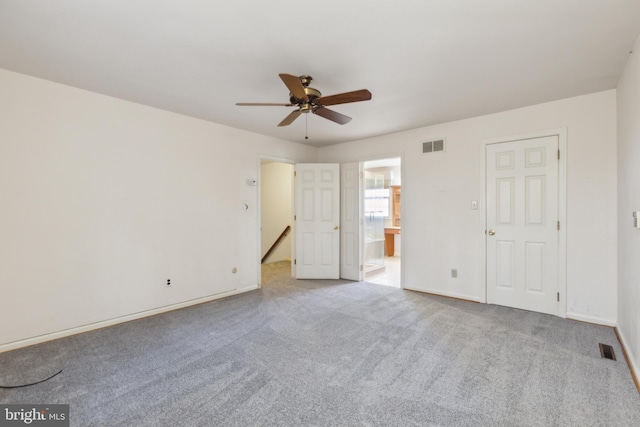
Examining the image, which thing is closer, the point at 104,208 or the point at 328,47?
the point at 328,47

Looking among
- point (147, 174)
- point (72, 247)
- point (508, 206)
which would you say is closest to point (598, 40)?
point (508, 206)

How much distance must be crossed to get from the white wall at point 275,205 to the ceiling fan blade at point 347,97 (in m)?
4.58

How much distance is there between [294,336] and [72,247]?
2472 millimetres

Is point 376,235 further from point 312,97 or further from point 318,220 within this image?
point 312,97

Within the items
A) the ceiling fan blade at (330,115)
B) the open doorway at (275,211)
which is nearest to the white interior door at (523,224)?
the ceiling fan blade at (330,115)

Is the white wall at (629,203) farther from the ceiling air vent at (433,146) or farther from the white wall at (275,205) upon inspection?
the white wall at (275,205)

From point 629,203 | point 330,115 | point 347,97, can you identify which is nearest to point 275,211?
point 330,115

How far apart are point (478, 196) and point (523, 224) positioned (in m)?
0.62

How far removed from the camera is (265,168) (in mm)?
7184

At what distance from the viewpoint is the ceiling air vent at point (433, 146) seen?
4236 mm

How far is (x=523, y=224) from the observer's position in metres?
3.63

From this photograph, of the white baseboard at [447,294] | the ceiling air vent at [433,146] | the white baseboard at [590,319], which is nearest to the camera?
the white baseboard at [590,319]

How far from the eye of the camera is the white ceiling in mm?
1845

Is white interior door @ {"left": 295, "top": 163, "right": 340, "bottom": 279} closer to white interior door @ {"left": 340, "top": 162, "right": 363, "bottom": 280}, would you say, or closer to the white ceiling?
white interior door @ {"left": 340, "top": 162, "right": 363, "bottom": 280}
